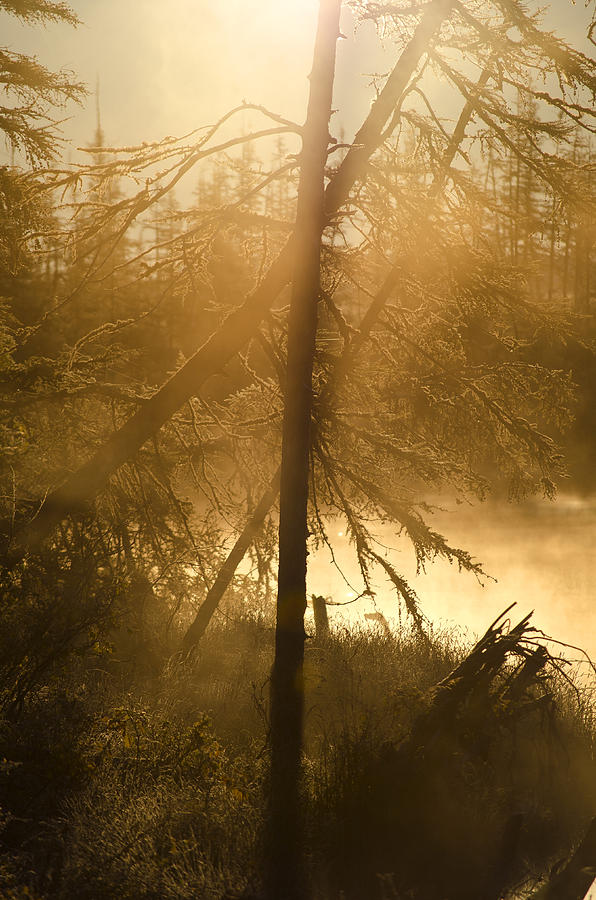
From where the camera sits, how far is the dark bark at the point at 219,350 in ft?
26.3

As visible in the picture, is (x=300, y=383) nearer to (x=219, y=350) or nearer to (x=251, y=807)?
(x=219, y=350)

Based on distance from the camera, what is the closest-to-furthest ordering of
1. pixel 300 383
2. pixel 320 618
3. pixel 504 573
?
pixel 300 383, pixel 320 618, pixel 504 573

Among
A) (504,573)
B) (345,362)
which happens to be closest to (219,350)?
(345,362)

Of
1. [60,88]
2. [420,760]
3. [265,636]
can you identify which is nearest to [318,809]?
[420,760]

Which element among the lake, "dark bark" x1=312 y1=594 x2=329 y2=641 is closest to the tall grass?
"dark bark" x1=312 y1=594 x2=329 y2=641

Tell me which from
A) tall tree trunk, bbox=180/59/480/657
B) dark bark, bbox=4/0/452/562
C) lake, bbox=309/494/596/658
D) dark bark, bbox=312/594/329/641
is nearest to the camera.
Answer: dark bark, bbox=4/0/452/562

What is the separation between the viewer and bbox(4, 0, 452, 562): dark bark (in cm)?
802

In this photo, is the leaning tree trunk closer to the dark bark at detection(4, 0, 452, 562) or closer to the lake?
the dark bark at detection(4, 0, 452, 562)

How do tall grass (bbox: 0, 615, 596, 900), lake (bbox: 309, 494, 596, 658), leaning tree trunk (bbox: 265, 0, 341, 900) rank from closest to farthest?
1. tall grass (bbox: 0, 615, 596, 900)
2. leaning tree trunk (bbox: 265, 0, 341, 900)
3. lake (bbox: 309, 494, 596, 658)

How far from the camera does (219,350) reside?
8.72 metres

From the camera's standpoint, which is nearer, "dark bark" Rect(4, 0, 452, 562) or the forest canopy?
the forest canopy

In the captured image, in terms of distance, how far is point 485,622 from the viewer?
65.3 feet

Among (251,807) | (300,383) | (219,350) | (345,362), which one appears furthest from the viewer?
(345,362)

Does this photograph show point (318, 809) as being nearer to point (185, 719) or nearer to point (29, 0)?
point (185, 719)
